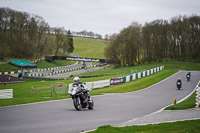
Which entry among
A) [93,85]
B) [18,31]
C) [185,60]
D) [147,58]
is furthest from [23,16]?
[93,85]

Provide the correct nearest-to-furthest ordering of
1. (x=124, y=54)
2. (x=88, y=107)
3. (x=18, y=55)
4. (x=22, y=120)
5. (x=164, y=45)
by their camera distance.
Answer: (x=22, y=120) < (x=88, y=107) < (x=124, y=54) < (x=164, y=45) < (x=18, y=55)

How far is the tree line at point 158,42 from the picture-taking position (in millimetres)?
82438

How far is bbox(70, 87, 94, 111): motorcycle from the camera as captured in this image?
45.1ft

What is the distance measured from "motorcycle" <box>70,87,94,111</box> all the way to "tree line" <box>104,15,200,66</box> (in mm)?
66881

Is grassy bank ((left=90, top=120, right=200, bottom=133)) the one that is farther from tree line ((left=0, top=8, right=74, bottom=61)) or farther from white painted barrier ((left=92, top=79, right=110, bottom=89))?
tree line ((left=0, top=8, right=74, bottom=61))

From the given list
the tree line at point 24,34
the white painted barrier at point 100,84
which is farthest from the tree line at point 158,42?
the white painted barrier at point 100,84

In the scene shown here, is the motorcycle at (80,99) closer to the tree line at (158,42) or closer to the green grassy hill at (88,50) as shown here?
the tree line at (158,42)

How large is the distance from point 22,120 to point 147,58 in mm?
84321

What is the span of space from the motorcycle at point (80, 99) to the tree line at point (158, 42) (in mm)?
66881

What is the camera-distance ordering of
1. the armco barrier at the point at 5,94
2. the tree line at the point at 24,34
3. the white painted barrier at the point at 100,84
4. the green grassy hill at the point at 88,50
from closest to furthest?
the armco barrier at the point at 5,94, the white painted barrier at the point at 100,84, the tree line at the point at 24,34, the green grassy hill at the point at 88,50

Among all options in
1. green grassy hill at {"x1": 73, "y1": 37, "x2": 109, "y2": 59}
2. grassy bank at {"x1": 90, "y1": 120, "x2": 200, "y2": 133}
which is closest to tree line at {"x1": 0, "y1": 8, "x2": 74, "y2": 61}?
green grassy hill at {"x1": 73, "y1": 37, "x2": 109, "y2": 59}

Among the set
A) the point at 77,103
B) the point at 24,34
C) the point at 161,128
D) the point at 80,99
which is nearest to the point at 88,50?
the point at 24,34

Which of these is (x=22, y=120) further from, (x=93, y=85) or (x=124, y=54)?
(x=124, y=54)

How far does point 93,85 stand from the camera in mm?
34344
